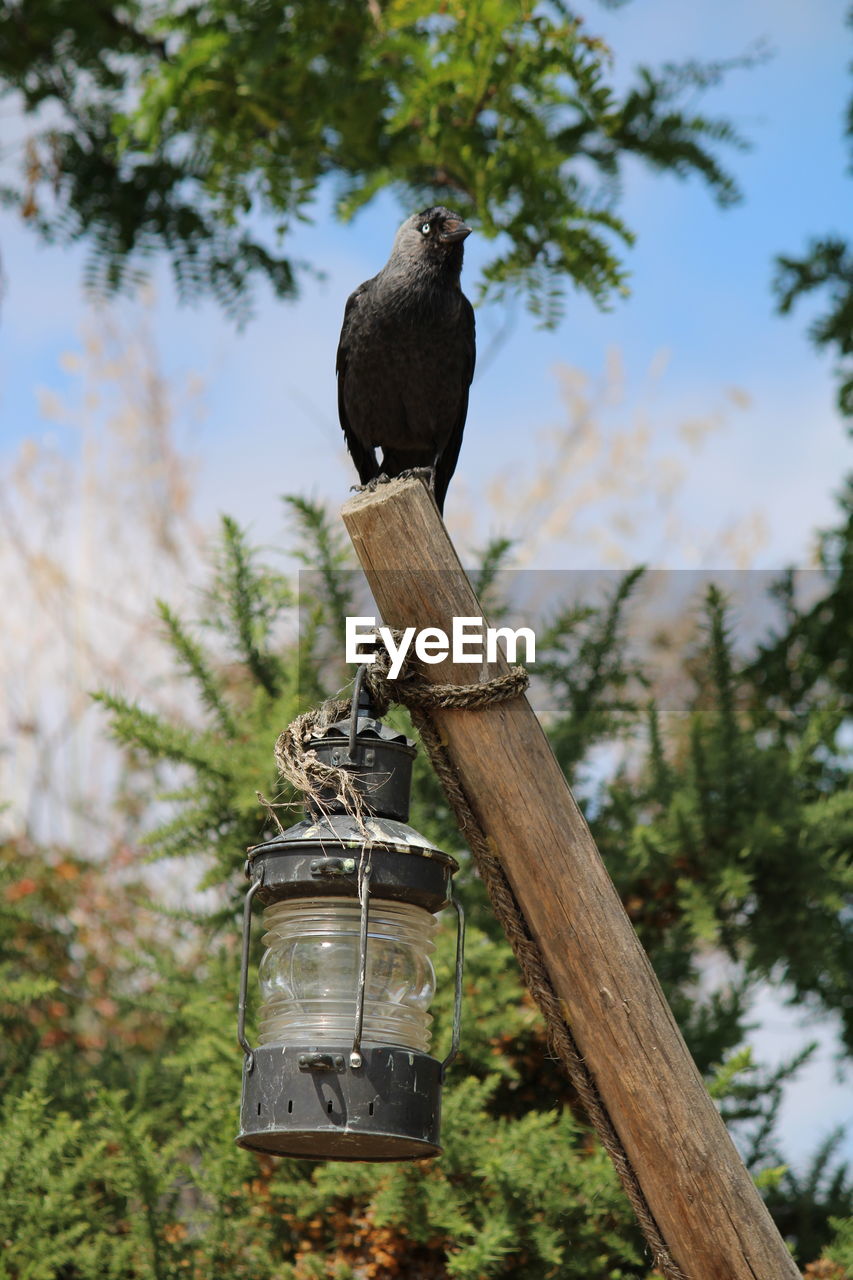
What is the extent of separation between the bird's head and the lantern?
150cm

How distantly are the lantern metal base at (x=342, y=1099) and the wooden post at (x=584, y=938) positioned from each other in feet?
0.87

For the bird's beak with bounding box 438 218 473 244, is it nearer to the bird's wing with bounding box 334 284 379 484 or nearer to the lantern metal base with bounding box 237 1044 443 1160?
the bird's wing with bounding box 334 284 379 484

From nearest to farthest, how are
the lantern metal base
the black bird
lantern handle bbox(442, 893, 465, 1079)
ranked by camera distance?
the lantern metal base → lantern handle bbox(442, 893, 465, 1079) → the black bird

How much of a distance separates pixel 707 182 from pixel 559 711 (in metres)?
1.70

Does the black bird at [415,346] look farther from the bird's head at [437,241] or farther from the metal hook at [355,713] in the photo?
the metal hook at [355,713]

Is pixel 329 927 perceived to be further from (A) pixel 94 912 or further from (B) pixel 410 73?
(A) pixel 94 912

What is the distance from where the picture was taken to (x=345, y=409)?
3.21 metres

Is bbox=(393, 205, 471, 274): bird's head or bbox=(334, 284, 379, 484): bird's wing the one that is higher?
bbox=(393, 205, 471, 274): bird's head

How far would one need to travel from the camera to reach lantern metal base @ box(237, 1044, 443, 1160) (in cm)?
163

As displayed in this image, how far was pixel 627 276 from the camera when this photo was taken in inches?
133

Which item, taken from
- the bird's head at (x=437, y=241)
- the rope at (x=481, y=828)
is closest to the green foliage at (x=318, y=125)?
the bird's head at (x=437, y=241)

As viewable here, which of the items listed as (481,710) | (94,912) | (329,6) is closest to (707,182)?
(329,6)

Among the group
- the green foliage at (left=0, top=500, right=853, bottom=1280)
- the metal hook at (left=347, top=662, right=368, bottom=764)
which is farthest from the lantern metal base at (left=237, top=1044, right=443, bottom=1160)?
the green foliage at (left=0, top=500, right=853, bottom=1280)

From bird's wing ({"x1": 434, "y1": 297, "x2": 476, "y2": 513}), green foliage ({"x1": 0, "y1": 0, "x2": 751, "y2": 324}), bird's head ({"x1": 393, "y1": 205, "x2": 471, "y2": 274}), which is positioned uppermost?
green foliage ({"x1": 0, "y1": 0, "x2": 751, "y2": 324})
